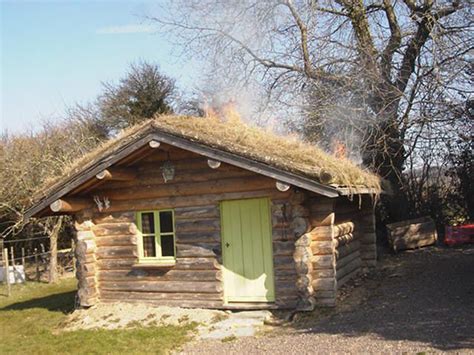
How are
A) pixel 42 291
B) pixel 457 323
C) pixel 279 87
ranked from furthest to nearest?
1. pixel 279 87
2. pixel 42 291
3. pixel 457 323

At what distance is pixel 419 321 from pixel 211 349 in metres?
3.20

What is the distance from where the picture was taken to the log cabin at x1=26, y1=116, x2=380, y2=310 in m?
10.1

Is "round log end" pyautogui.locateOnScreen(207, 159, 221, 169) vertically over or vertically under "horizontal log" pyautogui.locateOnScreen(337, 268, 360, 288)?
over

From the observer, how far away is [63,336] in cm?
999

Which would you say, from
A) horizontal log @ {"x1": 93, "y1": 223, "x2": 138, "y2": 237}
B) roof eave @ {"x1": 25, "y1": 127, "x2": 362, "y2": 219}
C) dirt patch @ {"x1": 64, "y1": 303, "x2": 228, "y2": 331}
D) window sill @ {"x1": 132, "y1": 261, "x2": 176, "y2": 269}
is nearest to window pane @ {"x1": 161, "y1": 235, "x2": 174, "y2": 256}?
window sill @ {"x1": 132, "y1": 261, "x2": 176, "y2": 269}

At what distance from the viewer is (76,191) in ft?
37.9

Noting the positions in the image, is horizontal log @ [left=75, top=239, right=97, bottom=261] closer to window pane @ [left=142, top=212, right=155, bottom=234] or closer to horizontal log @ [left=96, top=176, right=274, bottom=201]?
horizontal log @ [left=96, top=176, right=274, bottom=201]

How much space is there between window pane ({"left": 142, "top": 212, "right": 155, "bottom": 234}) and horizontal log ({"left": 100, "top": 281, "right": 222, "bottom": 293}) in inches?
41.4

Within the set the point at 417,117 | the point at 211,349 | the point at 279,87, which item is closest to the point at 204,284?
the point at 211,349

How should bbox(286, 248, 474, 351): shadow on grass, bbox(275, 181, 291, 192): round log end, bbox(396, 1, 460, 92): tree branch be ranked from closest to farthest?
bbox(286, 248, 474, 351): shadow on grass, bbox(275, 181, 291, 192): round log end, bbox(396, 1, 460, 92): tree branch

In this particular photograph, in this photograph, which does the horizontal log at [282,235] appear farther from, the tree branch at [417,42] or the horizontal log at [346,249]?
the tree branch at [417,42]

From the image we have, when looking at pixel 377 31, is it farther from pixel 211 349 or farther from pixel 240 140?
pixel 211 349

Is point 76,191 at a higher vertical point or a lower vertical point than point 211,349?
higher

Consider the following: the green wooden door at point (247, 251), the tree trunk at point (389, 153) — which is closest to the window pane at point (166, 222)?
the green wooden door at point (247, 251)
